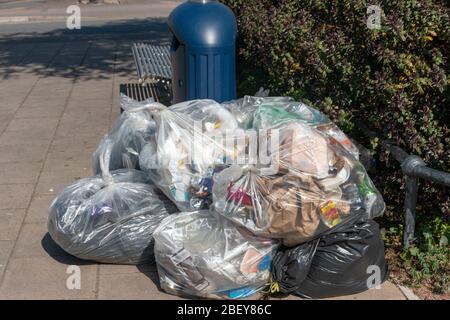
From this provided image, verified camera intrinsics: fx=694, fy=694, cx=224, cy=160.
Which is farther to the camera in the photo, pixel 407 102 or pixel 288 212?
pixel 407 102

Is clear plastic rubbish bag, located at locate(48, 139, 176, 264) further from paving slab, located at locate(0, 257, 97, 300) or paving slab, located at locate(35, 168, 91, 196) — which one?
paving slab, located at locate(35, 168, 91, 196)

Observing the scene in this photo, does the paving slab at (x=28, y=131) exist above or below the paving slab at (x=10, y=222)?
above

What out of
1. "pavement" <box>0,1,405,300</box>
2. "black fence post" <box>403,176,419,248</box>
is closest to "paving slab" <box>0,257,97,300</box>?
"pavement" <box>0,1,405,300</box>

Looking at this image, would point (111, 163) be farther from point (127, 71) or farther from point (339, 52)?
point (127, 71)

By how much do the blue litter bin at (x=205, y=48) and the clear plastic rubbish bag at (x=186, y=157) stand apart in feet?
4.82

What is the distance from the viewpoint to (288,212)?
3.74 meters

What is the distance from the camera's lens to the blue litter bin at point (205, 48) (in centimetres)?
583

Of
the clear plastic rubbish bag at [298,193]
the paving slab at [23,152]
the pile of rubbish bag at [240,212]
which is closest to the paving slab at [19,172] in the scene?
the paving slab at [23,152]

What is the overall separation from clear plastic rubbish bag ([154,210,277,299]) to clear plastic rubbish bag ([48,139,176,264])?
289mm

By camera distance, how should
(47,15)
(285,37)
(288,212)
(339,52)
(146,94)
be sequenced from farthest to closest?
(47,15), (146,94), (285,37), (339,52), (288,212)

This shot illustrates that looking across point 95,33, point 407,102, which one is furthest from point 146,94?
point 95,33

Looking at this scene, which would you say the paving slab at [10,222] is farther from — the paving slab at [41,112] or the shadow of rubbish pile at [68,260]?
the paving slab at [41,112]

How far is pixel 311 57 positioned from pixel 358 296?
1.79 metres

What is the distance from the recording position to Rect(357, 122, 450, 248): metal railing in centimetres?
388
